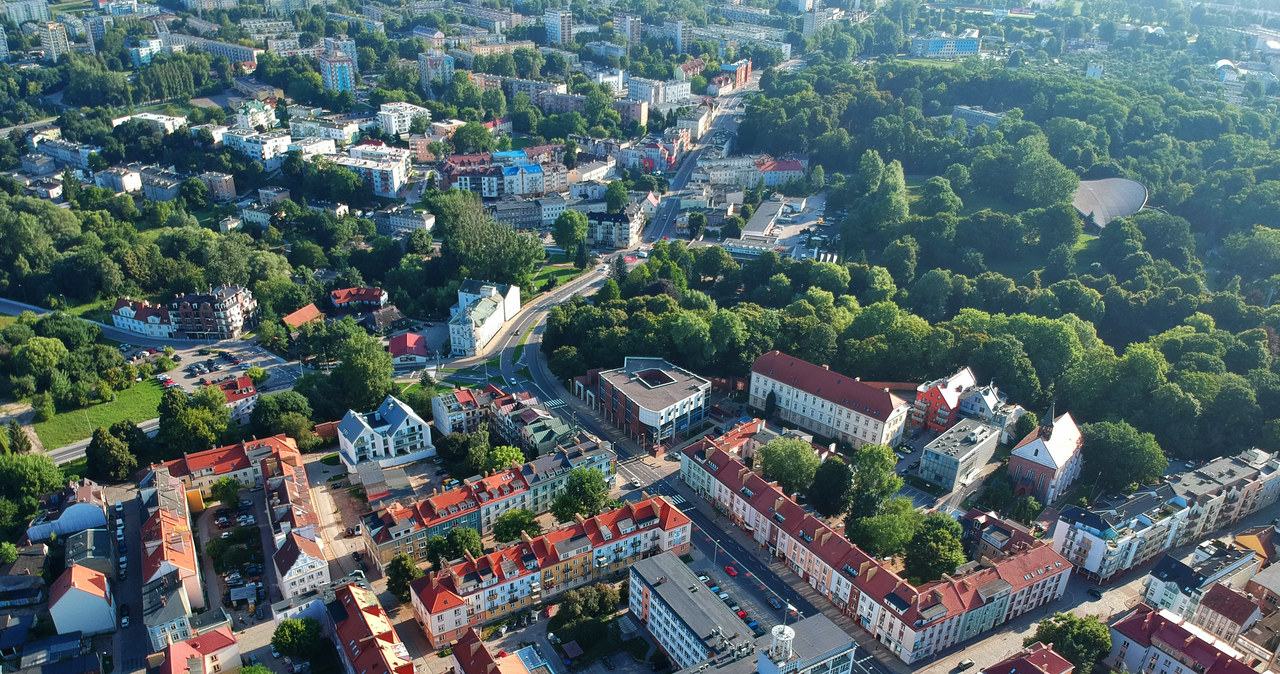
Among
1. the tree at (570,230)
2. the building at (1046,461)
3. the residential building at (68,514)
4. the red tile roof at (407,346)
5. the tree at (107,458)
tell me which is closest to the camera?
the residential building at (68,514)

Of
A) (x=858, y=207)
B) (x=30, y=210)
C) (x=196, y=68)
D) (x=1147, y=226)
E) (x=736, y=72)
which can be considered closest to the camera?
(x=1147, y=226)

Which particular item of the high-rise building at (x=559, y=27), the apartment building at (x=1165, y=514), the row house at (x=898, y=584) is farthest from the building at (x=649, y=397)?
the high-rise building at (x=559, y=27)

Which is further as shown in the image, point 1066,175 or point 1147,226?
point 1066,175

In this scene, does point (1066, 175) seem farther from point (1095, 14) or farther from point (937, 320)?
point (1095, 14)

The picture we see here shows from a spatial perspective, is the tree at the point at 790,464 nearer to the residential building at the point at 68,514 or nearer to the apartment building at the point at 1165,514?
the apartment building at the point at 1165,514

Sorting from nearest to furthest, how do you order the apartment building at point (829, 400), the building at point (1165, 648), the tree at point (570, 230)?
the building at point (1165, 648), the apartment building at point (829, 400), the tree at point (570, 230)

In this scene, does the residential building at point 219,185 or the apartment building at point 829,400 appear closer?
the apartment building at point 829,400

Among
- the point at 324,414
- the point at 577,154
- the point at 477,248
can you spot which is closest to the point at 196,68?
the point at 577,154

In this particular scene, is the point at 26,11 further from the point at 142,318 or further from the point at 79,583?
the point at 79,583
